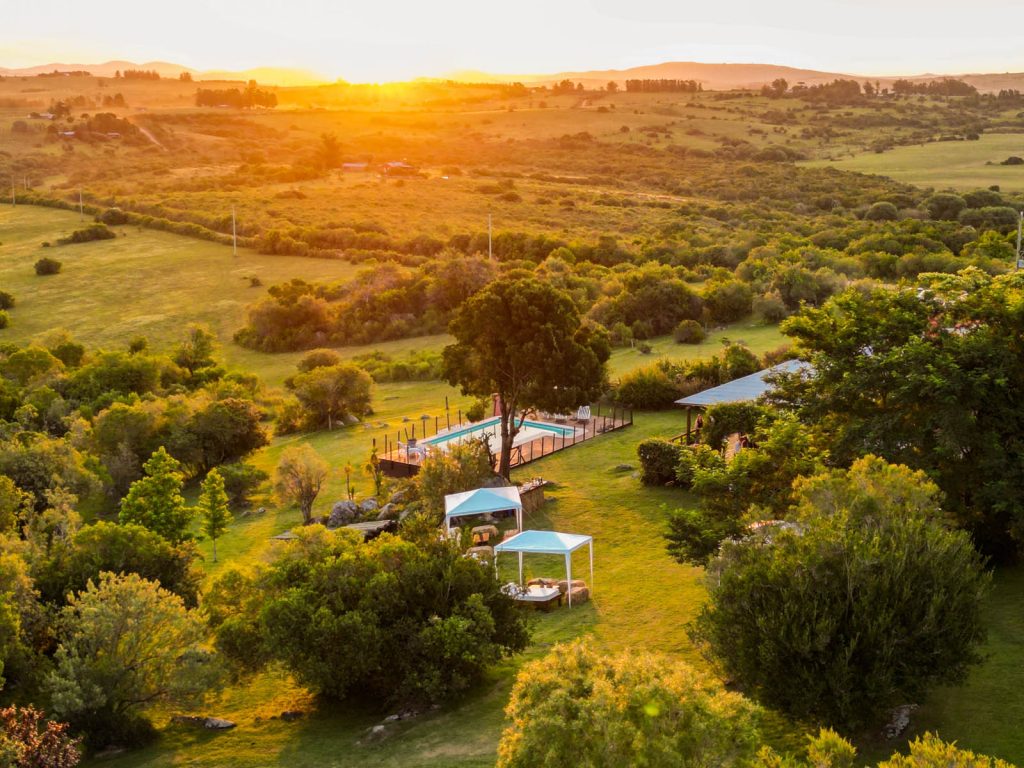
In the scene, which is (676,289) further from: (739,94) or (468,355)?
(739,94)

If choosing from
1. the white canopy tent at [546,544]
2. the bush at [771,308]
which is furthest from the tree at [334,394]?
the bush at [771,308]

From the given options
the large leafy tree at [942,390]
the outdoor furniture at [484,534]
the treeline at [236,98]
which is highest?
the treeline at [236,98]

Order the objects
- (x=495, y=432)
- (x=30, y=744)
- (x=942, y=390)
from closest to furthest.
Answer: (x=30, y=744)
(x=942, y=390)
(x=495, y=432)

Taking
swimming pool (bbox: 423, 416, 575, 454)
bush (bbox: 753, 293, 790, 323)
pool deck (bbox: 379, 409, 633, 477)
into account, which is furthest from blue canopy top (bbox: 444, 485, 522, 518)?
bush (bbox: 753, 293, 790, 323)

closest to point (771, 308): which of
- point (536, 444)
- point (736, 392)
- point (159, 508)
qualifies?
point (736, 392)

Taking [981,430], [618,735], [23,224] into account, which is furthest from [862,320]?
[23,224]

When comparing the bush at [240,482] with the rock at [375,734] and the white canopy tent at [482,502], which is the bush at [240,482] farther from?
the rock at [375,734]

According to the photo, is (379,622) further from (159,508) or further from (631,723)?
(159,508)
